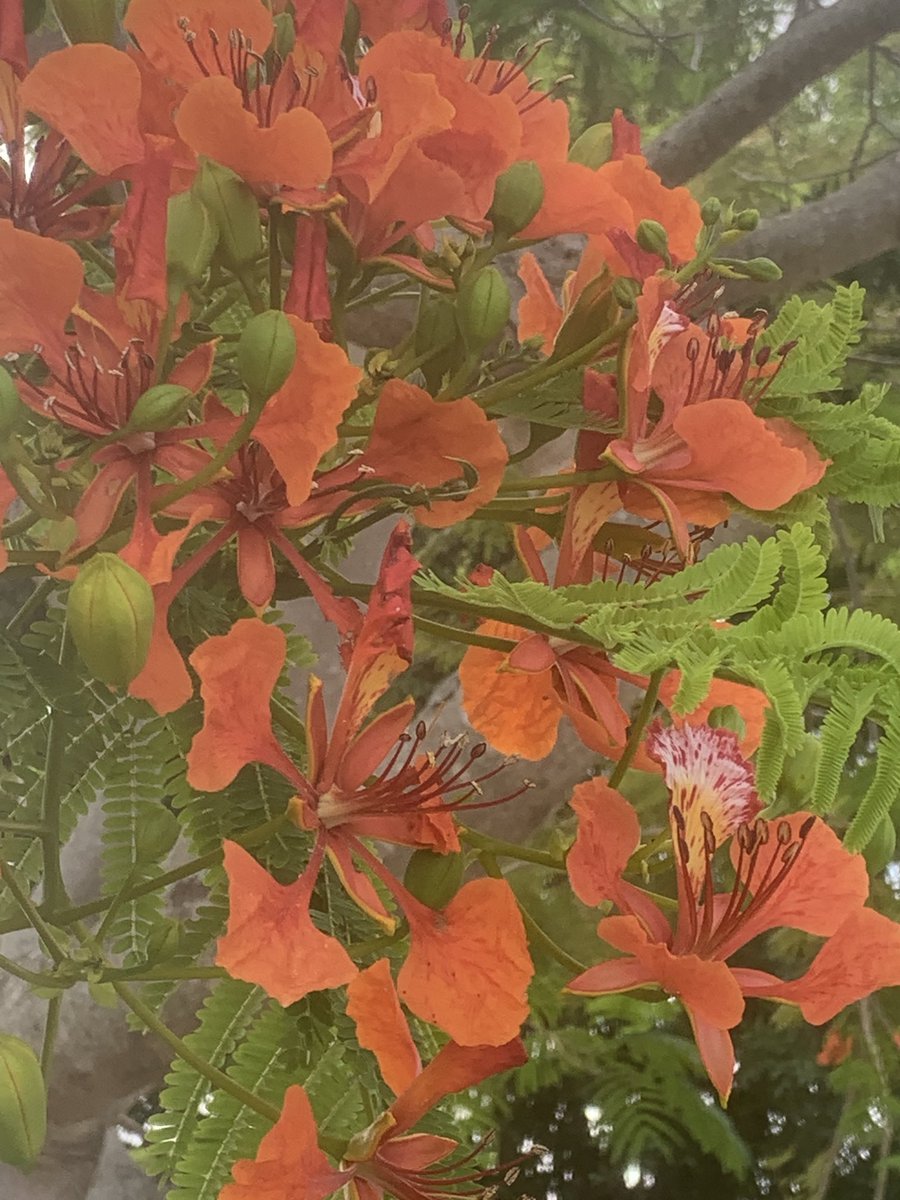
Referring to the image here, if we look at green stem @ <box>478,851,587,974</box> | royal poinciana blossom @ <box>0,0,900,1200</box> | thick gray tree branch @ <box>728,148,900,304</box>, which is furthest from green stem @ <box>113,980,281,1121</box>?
thick gray tree branch @ <box>728,148,900,304</box>

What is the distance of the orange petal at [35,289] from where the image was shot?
11.7 inches

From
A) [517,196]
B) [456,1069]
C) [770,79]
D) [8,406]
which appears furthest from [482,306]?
[770,79]

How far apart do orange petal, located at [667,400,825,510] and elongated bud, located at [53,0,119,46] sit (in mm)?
239

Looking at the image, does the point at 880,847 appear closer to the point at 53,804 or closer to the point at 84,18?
the point at 53,804

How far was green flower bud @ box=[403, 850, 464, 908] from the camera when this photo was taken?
0.37 meters

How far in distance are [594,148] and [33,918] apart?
0.36m

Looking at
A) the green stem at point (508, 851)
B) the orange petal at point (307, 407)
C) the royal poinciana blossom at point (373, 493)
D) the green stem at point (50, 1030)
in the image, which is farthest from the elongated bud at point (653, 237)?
the green stem at point (50, 1030)

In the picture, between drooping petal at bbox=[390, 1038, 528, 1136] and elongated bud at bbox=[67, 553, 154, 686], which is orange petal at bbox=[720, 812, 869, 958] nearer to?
drooping petal at bbox=[390, 1038, 528, 1136]

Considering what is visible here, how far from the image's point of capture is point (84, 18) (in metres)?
0.37

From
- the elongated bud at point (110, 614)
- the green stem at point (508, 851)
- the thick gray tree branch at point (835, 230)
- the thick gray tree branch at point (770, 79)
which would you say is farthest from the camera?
the thick gray tree branch at point (770, 79)

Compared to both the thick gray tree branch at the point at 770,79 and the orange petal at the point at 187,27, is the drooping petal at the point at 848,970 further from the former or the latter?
the thick gray tree branch at the point at 770,79

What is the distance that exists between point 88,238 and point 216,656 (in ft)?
0.50

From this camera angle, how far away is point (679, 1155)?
1.38m

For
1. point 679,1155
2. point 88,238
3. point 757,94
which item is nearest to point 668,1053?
point 679,1155
